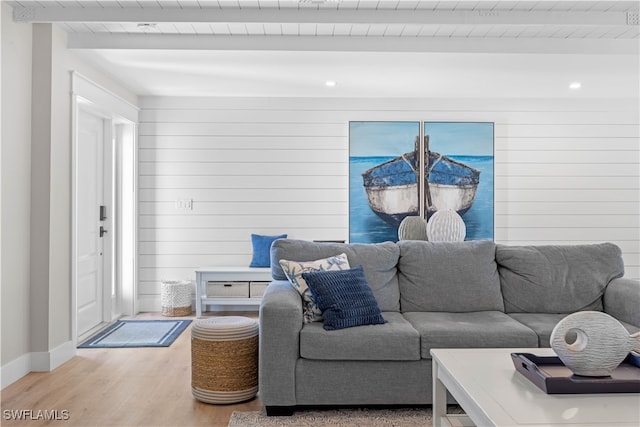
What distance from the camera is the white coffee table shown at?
154 centimetres

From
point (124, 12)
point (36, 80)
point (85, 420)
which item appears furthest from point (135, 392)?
point (124, 12)

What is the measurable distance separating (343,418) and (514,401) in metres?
1.29

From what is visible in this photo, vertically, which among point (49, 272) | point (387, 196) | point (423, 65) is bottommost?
point (49, 272)

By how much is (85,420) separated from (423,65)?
11.5ft

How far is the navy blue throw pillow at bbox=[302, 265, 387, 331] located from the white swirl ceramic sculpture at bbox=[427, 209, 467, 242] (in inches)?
35.8

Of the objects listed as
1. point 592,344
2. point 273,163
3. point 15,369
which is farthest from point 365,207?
point 592,344

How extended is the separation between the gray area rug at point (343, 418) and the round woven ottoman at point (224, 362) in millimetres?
163

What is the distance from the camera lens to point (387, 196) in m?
5.75

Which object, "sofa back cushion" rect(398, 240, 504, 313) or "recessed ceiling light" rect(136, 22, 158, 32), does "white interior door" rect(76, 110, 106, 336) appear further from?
"sofa back cushion" rect(398, 240, 504, 313)

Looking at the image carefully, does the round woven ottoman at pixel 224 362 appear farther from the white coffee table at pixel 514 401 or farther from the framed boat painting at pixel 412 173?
the framed boat painting at pixel 412 173

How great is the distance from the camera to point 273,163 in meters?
5.77

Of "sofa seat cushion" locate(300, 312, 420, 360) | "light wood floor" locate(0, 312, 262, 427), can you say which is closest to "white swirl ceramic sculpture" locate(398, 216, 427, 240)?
"sofa seat cushion" locate(300, 312, 420, 360)

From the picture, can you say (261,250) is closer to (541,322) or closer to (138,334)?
(138,334)

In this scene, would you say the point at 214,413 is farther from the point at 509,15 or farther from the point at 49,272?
the point at 509,15
